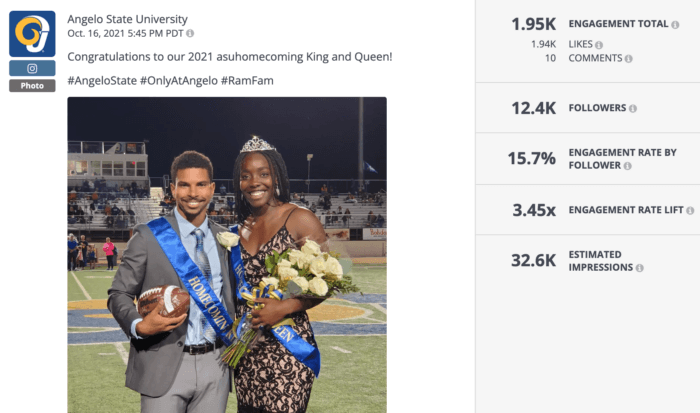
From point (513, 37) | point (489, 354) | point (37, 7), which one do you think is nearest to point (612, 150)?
point (513, 37)

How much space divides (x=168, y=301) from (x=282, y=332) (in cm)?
90

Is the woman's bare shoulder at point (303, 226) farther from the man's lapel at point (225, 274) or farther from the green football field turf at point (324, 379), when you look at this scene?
the green football field turf at point (324, 379)

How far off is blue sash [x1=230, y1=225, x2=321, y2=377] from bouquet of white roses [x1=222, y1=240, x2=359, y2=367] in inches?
1.8

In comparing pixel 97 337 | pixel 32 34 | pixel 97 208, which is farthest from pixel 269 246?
pixel 97 208

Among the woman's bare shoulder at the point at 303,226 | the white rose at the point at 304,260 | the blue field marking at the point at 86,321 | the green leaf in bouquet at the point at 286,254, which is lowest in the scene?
the blue field marking at the point at 86,321

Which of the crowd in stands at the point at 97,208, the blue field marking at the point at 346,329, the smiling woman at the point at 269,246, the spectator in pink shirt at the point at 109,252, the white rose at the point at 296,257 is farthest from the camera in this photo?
the crowd in stands at the point at 97,208

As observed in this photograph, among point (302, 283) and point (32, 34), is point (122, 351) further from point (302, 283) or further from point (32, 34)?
point (302, 283)

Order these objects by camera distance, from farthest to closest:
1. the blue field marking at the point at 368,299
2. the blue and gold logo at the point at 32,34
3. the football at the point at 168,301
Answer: the blue field marking at the point at 368,299
the blue and gold logo at the point at 32,34
the football at the point at 168,301

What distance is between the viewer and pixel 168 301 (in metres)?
4.24

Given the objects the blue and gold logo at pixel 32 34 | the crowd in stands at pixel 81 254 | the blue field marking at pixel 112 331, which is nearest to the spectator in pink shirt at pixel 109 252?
the crowd in stands at pixel 81 254

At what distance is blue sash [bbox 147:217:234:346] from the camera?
4.48 m

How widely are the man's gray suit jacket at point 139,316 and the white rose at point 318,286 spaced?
94cm

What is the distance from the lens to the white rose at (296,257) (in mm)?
4598

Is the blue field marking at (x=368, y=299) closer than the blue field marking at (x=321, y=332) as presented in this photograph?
No
